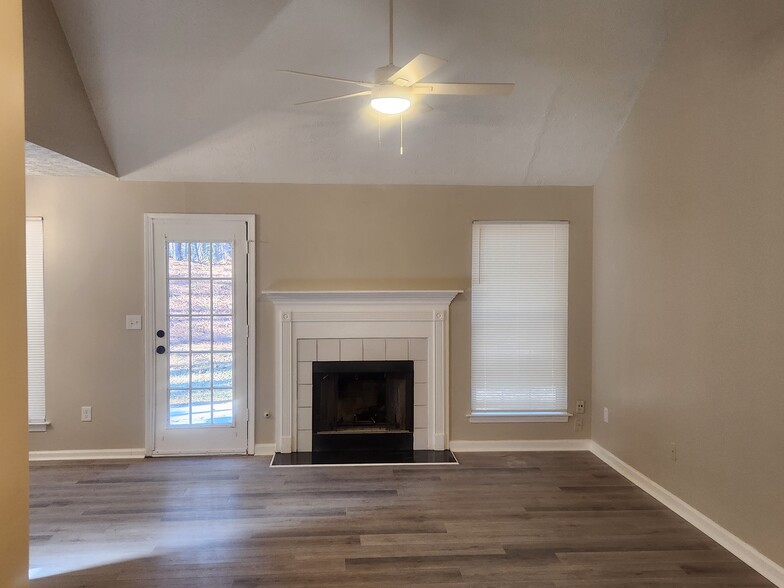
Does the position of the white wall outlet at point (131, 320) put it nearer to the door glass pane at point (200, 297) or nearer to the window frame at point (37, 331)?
the door glass pane at point (200, 297)

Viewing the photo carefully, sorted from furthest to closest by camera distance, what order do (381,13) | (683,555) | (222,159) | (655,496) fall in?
(222,159) → (655,496) → (381,13) → (683,555)

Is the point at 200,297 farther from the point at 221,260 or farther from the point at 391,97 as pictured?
the point at 391,97

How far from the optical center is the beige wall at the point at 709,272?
2646 millimetres

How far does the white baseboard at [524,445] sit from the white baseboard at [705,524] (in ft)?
1.18

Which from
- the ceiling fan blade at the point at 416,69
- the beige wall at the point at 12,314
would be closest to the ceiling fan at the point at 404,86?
the ceiling fan blade at the point at 416,69

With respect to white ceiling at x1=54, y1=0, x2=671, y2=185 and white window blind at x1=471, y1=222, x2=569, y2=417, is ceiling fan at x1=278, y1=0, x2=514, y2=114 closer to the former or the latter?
white ceiling at x1=54, y1=0, x2=671, y2=185

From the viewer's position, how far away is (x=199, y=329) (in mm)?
4496

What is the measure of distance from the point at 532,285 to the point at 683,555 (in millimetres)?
2378

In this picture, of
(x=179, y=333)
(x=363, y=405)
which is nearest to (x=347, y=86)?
(x=179, y=333)

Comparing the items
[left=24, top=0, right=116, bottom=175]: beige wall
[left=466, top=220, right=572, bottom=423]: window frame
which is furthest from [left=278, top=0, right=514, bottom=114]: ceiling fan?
[left=466, top=220, right=572, bottom=423]: window frame

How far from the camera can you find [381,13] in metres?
3.24

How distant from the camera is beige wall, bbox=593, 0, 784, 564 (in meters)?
2.65

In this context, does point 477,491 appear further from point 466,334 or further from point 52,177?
point 52,177

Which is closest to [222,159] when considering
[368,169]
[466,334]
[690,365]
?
[368,169]
